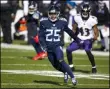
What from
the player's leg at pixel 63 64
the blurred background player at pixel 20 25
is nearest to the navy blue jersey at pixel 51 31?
the player's leg at pixel 63 64

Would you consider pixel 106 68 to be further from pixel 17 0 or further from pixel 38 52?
pixel 17 0

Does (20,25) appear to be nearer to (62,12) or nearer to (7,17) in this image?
(7,17)

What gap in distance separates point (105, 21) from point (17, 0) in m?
3.04

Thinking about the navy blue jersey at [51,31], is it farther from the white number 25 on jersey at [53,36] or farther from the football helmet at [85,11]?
the football helmet at [85,11]

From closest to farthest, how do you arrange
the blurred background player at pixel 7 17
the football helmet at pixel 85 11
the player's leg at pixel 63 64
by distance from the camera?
the player's leg at pixel 63 64
the football helmet at pixel 85 11
the blurred background player at pixel 7 17

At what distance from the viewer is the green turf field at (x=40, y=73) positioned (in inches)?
466

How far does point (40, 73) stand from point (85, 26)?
1.65 meters

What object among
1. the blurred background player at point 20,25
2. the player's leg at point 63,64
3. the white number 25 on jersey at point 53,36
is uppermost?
the white number 25 on jersey at point 53,36

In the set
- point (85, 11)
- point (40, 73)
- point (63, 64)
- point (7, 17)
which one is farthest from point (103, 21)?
point (63, 64)

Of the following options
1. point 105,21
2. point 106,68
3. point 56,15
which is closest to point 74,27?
point 106,68

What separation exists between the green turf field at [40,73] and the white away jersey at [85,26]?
32.7 inches

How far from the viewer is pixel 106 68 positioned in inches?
588

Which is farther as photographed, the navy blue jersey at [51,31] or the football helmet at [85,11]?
the football helmet at [85,11]

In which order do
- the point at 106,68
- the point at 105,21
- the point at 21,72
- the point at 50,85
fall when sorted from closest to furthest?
1. the point at 50,85
2. the point at 21,72
3. the point at 106,68
4. the point at 105,21
